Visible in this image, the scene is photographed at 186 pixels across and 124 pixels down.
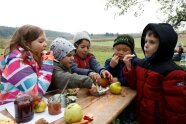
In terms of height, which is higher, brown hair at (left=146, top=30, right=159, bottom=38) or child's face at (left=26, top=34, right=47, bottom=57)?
brown hair at (left=146, top=30, right=159, bottom=38)

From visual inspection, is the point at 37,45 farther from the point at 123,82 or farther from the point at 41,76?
the point at 123,82

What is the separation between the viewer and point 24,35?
2688 millimetres

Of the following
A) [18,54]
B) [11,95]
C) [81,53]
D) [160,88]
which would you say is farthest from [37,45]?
[160,88]

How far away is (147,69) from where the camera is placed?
9.07ft

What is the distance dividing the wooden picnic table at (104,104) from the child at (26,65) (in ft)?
0.91

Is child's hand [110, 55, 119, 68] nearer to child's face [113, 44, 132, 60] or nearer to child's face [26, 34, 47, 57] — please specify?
child's face [113, 44, 132, 60]

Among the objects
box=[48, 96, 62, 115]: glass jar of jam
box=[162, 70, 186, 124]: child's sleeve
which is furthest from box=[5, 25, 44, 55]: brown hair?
box=[162, 70, 186, 124]: child's sleeve

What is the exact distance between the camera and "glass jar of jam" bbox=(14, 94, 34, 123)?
6.10 ft

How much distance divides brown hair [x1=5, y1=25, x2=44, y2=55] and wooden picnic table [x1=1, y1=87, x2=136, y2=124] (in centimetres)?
63

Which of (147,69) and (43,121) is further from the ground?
(147,69)

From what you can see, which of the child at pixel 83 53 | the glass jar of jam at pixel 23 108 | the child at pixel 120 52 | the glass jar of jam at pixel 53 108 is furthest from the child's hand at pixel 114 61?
the glass jar of jam at pixel 23 108

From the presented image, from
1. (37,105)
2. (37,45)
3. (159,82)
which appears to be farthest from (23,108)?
(159,82)

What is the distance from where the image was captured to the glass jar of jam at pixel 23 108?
1.86 m

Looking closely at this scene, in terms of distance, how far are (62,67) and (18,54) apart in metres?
0.61
